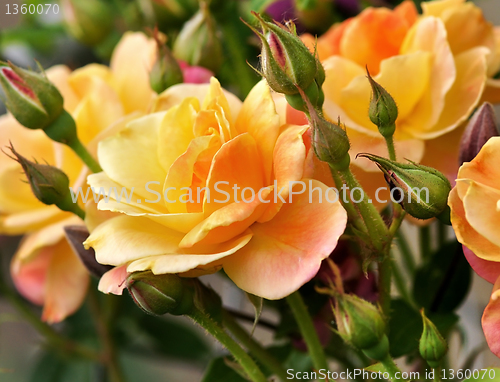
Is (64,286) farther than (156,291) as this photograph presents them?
Yes

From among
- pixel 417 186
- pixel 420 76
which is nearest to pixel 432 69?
pixel 420 76

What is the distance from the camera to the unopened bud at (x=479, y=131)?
0.24m

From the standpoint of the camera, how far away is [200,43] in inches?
14.0

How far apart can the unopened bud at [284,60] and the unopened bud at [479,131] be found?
91 mm

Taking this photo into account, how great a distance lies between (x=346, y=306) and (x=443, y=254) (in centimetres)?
20

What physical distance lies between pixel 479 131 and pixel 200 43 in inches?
8.0

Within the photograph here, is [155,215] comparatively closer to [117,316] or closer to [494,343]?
[494,343]

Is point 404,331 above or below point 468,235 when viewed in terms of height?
below

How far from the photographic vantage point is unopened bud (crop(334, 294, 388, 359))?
0.20 m

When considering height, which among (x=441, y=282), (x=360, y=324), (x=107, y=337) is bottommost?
(x=107, y=337)

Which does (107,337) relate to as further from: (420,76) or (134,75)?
(420,76)

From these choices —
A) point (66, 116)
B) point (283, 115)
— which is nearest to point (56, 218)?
point (66, 116)

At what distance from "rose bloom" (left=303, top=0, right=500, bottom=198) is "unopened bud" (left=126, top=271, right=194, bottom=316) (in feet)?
0.37

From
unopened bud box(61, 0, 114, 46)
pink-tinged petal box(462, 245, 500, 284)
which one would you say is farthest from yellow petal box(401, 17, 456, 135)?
unopened bud box(61, 0, 114, 46)
